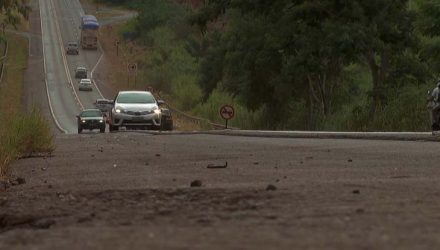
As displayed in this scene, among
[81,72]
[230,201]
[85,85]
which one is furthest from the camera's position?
[81,72]

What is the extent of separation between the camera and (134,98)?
1422 inches

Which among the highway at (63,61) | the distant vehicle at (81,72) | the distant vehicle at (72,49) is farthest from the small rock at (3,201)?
the distant vehicle at (72,49)

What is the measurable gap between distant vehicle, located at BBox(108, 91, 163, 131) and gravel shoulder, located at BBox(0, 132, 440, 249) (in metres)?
20.7

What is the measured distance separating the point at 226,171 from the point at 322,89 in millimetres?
32032

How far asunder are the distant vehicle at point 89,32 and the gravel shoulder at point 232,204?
10190 cm

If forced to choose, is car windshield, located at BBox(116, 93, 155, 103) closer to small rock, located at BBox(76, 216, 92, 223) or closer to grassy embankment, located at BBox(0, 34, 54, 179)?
grassy embankment, located at BBox(0, 34, 54, 179)

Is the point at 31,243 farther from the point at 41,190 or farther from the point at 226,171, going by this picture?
the point at 226,171

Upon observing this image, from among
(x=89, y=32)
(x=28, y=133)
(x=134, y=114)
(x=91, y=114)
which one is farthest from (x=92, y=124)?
(x=89, y=32)

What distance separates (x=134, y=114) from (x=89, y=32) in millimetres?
84031

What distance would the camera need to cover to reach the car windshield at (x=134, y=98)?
118 feet

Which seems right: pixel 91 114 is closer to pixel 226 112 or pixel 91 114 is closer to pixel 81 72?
pixel 226 112

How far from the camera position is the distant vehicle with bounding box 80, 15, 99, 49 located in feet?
376

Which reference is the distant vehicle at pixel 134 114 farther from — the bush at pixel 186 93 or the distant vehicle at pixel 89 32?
the distant vehicle at pixel 89 32

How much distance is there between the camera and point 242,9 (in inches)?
1703
